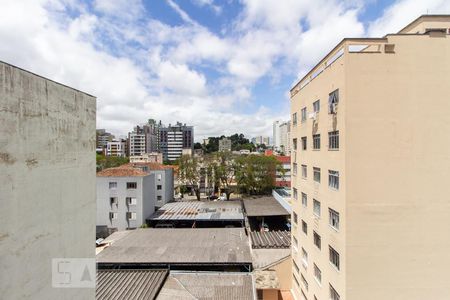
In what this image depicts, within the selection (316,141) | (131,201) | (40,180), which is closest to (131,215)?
(131,201)

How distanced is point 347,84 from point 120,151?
12239cm

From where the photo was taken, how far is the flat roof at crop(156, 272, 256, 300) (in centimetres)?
1366

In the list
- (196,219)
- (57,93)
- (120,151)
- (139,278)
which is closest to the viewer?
(57,93)

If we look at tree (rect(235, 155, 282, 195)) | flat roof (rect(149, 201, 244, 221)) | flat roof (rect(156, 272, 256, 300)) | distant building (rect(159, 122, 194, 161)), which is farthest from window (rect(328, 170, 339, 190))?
distant building (rect(159, 122, 194, 161))

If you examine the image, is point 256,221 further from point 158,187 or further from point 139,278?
point 139,278

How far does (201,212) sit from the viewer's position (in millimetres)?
32812

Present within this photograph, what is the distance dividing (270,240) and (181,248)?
7864mm

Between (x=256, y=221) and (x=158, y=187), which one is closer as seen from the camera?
(x=256, y=221)

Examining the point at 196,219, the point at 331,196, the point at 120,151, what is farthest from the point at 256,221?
the point at 120,151

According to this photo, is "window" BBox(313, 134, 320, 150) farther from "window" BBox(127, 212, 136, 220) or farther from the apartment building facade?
"window" BBox(127, 212, 136, 220)

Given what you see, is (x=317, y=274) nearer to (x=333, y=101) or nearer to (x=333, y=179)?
(x=333, y=179)

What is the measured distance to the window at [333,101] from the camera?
34.0 feet

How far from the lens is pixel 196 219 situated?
2995 centimetres

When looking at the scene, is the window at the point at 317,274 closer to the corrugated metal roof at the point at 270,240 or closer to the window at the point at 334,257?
the window at the point at 334,257
